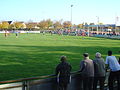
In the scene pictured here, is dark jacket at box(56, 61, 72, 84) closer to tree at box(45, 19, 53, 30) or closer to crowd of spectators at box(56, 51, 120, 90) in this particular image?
crowd of spectators at box(56, 51, 120, 90)

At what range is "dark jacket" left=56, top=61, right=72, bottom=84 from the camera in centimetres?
782

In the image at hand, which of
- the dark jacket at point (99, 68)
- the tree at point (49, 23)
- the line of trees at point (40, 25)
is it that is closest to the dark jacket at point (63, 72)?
the dark jacket at point (99, 68)

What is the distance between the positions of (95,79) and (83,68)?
761 mm

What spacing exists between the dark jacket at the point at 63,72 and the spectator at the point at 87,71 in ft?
→ 2.34

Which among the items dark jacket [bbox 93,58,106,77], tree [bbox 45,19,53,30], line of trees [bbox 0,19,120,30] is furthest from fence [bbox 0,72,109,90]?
tree [bbox 45,19,53,30]

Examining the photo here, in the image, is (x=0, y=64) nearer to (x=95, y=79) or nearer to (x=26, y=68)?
(x=26, y=68)

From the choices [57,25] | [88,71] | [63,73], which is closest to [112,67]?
[88,71]

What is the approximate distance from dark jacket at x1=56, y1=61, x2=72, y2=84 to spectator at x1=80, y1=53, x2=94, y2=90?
712mm

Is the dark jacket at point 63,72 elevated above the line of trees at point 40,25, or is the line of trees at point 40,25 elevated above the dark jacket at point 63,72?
the line of trees at point 40,25

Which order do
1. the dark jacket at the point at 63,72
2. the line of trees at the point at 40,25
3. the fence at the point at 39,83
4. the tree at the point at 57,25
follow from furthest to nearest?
the tree at the point at 57,25
the line of trees at the point at 40,25
the dark jacket at the point at 63,72
the fence at the point at 39,83

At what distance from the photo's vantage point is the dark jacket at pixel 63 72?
7.82 meters

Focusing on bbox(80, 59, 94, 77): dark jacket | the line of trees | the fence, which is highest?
the line of trees

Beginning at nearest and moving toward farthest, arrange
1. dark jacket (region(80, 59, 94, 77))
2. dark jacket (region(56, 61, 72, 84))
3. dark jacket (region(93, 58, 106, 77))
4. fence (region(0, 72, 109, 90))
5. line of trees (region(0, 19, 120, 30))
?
fence (region(0, 72, 109, 90)), dark jacket (region(56, 61, 72, 84)), dark jacket (region(80, 59, 94, 77)), dark jacket (region(93, 58, 106, 77)), line of trees (region(0, 19, 120, 30))

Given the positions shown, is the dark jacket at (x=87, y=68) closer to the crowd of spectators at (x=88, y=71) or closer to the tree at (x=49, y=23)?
the crowd of spectators at (x=88, y=71)
